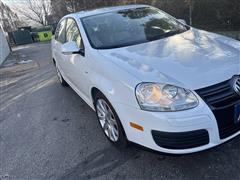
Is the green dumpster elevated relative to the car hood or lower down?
lower down

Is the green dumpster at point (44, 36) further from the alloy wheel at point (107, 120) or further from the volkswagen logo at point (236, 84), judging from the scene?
the volkswagen logo at point (236, 84)

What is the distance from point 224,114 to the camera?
2338 millimetres

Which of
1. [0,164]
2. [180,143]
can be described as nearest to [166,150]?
[180,143]

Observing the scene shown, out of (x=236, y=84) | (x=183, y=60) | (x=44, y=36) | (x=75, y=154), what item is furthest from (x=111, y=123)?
(x=44, y=36)

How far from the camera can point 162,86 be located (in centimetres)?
239

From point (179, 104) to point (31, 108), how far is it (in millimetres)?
3460

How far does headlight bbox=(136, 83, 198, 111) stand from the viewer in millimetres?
2303

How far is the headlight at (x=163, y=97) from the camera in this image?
2303mm

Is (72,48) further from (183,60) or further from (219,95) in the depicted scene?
(219,95)

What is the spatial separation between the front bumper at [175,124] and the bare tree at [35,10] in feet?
116

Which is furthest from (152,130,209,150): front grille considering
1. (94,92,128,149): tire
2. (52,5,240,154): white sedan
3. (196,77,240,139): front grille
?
(94,92,128,149): tire

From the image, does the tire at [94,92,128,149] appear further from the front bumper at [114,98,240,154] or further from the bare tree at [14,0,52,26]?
the bare tree at [14,0,52,26]

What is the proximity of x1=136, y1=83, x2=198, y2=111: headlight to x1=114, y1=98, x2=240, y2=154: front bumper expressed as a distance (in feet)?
0.16

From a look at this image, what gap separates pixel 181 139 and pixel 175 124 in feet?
0.54
